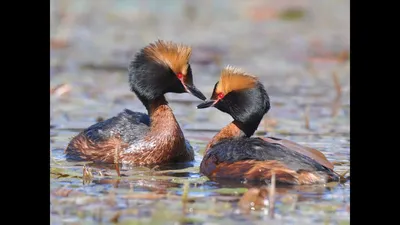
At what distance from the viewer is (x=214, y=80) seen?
1658 cm

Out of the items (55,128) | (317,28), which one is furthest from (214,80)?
(317,28)

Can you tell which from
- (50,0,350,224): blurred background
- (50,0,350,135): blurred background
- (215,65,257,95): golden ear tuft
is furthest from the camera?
(50,0,350,135): blurred background

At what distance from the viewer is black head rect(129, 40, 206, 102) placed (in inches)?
454

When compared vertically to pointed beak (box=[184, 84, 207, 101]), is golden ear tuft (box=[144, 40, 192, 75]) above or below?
above

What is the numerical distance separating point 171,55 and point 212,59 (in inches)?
279

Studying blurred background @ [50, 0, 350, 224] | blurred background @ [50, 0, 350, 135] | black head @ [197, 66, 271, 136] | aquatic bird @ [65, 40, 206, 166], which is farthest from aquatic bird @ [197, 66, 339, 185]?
blurred background @ [50, 0, 350, 135]

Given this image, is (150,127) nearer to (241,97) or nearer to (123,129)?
(123,129)

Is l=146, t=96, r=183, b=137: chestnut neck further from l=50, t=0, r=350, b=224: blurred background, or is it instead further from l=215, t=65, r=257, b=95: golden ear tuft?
l=215, t=65, r=257, b=95: golden ear tuft

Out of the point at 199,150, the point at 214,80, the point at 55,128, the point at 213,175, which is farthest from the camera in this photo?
the point at 214,80

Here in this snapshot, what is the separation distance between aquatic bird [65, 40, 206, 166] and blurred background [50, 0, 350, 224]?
0.36m

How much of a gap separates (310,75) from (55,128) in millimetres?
5406
